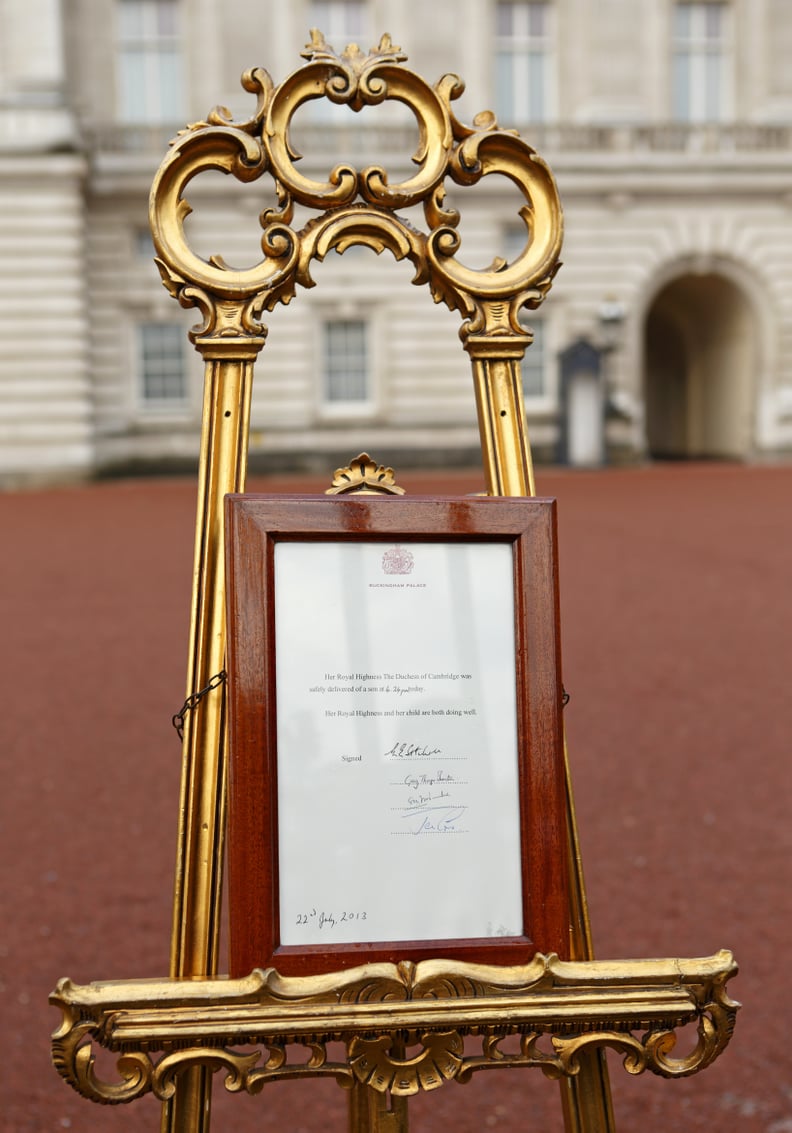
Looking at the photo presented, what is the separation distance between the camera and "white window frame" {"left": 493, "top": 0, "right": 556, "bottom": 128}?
73.7 ft

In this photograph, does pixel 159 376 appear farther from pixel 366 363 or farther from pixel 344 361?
pixel 366 363

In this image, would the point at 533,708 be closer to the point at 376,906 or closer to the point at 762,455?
the point at 376,906

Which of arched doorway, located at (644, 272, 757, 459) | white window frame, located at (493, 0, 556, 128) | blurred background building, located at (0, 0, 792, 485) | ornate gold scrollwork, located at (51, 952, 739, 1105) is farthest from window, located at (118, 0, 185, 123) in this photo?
ornate gold scrollwork, located at (51, 952, 739, 1105)

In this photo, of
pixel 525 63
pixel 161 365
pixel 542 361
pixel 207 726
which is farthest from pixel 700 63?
pixel 207 726

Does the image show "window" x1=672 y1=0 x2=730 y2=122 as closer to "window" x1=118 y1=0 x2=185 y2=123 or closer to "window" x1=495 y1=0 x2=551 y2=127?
"window" x1=495 y1=0 x2=551 y2=127

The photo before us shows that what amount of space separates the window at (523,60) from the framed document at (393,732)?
2223 centimetres

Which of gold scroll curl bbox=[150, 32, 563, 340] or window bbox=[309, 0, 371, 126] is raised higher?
window bbox=[309, 0, 371, 126]

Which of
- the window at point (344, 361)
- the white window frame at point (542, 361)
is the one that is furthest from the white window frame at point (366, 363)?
the white window frame at point (542, 361)

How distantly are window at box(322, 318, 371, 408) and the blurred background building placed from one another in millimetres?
38

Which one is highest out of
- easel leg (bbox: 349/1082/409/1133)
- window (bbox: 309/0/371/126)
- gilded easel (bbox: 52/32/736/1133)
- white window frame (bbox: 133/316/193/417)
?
window (bbox: 309/0/371/126)
